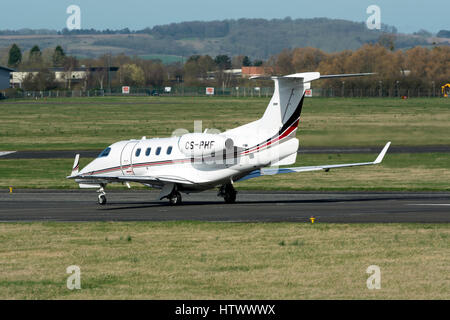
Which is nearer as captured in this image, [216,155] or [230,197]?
[216,155]

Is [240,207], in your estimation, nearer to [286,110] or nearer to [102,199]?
[286,110]

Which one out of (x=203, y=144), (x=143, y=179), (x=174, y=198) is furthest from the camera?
(x=174, y=198)

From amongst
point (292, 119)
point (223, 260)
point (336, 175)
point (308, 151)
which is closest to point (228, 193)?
point (292, 119)

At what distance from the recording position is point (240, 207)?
129ft

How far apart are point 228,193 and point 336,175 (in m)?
16.9

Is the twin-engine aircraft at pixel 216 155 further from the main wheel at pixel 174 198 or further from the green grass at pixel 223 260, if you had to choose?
the green grass at pixel 223 260

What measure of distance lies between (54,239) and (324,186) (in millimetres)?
24607

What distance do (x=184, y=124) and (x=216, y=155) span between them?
7215 centimetres

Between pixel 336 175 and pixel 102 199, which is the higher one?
pixel 102 199

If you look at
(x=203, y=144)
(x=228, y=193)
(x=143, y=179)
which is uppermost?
(x=203, y=144)

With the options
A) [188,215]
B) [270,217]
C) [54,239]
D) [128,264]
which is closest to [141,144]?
[188,215]

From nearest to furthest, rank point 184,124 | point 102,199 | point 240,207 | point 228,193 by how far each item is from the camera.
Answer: point 240,207 < point 228,193 < point 102,199 < point 184,124

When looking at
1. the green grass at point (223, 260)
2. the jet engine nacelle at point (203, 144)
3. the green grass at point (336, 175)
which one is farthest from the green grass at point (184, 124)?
the green grass at point (223, 260)

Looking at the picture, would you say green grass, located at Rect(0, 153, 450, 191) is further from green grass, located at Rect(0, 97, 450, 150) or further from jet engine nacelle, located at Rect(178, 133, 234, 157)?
jet engine nacelle, located at Rect(178, 133, 234, 157)
